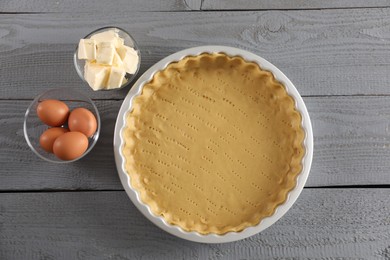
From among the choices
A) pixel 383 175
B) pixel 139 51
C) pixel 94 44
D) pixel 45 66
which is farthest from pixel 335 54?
Answer: pixel 45 66

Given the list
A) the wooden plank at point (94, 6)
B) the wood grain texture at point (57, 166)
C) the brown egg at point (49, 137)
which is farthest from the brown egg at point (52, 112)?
the wooden plank at point (94, 6)

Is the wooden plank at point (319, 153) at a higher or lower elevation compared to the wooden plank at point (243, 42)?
lower

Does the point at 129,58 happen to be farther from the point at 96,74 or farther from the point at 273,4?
the point at 273,4

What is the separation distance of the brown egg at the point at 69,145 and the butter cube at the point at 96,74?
127 mm

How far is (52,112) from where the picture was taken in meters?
1.05

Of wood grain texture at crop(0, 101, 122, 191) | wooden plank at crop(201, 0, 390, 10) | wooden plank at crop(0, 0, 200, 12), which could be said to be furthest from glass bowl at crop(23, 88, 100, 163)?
wooden plank at crop(201, 0, 390, 10)

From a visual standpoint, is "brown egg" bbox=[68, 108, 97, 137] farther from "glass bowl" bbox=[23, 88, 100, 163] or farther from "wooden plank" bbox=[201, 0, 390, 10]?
"wooden plank" bbox=[201, 0, 390, 10]

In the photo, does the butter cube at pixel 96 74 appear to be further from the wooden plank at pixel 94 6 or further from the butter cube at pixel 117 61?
the wooden plank at pixel 94 6

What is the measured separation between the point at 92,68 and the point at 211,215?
0.45m

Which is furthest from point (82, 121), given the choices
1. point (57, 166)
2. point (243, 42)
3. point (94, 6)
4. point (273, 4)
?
point (273, 4)

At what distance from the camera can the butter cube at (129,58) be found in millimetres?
1084

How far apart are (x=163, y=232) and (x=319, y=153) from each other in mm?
448

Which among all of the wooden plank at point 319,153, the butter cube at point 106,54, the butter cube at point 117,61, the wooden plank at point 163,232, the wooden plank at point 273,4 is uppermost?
the wooden plank at point 273,4

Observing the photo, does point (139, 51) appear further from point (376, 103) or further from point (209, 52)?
point (376, 103)
